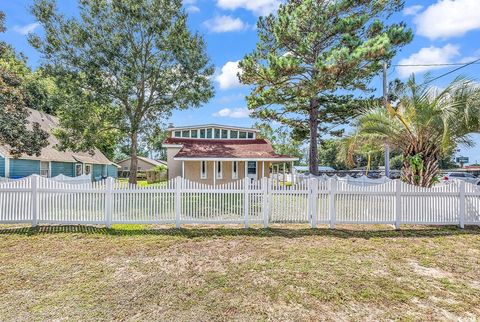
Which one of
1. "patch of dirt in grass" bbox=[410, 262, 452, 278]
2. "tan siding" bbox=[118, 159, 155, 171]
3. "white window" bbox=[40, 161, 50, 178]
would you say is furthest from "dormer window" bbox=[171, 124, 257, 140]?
"tan siding" bbox=[118, 159, 155, 171]

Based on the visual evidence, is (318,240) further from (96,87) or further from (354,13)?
(354,13)

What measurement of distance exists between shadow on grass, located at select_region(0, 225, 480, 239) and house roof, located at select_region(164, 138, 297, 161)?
10126 mm

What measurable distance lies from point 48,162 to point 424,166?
73.6 ft

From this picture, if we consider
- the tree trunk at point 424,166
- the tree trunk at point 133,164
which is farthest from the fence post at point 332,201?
the tree trunk at point 133,164

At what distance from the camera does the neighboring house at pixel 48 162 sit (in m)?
15.5

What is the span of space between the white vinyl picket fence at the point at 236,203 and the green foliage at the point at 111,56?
737 centimetres

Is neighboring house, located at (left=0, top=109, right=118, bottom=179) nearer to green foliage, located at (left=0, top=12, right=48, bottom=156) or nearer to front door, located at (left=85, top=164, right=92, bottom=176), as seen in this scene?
front door, located at (left=85, top=164, right=92, bottom=176)

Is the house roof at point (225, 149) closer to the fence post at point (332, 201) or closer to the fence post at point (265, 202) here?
the fence post at point (332, 201)

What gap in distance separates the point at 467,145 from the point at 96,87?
1571cm

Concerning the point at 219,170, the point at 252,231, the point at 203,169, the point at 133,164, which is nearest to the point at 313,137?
the point at 219,170

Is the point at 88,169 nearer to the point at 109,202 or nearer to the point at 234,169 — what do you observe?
the point at 234,169

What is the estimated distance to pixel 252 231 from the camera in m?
7.31

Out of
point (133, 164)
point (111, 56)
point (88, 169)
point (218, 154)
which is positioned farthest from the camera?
point (88, 169)

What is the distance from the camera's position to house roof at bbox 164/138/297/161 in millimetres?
17781
